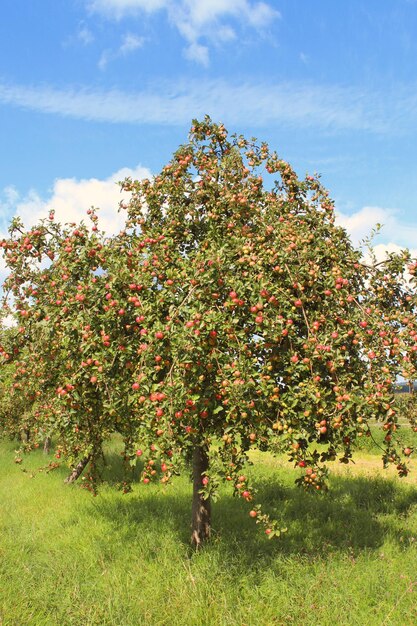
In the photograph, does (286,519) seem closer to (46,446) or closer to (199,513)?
(199,513)

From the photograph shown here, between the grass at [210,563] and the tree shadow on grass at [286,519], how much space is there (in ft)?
0.13

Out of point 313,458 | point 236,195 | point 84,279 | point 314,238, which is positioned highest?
point 236,195

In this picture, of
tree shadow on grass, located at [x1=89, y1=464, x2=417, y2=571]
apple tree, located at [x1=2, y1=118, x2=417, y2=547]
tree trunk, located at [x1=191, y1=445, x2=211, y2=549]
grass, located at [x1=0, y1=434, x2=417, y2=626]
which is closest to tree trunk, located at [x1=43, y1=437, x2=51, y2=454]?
grass, located at [x1=0, y1=434, x2=417, y2=626]

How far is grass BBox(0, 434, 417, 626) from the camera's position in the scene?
712 centimetres

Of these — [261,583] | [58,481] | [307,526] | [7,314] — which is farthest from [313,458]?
[58,481]

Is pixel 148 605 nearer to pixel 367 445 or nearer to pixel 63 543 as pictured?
pixel 63 543

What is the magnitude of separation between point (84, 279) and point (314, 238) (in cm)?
359

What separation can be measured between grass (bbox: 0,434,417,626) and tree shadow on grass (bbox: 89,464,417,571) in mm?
38

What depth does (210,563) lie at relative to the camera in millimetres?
8406

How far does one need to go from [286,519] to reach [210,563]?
3.37 m

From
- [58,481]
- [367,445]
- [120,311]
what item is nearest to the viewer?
[120,311]

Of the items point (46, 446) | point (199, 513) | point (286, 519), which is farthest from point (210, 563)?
point (46, 446)

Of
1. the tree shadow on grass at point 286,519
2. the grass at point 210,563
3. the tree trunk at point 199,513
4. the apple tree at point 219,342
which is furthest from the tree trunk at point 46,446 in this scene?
the apple tree at point 219,342

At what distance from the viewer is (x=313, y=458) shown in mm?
7215
